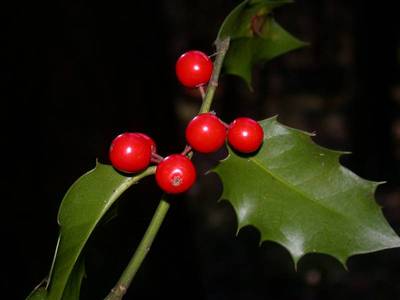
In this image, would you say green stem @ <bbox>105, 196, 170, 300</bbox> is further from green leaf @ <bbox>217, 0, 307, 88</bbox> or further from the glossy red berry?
green leaf @ <bbox>217, 0, 307, 88</bbox>

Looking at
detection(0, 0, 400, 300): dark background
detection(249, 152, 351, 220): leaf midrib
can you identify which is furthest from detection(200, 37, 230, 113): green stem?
detection(0, 0, 400, 300): dark background

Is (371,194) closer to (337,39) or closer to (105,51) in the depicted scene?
(105,51)

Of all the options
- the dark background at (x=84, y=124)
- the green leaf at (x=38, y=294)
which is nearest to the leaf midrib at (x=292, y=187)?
the green leaf at (x=38, y=294)

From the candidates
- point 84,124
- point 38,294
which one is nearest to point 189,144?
point 38,294

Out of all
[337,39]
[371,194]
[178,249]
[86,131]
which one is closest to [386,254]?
[178,249]

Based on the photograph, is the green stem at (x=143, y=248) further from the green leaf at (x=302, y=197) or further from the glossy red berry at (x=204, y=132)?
the green leaf at (x=302, y=197)
